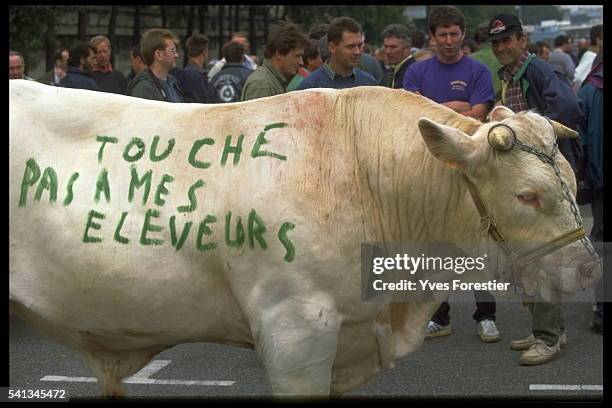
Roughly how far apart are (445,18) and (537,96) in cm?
83

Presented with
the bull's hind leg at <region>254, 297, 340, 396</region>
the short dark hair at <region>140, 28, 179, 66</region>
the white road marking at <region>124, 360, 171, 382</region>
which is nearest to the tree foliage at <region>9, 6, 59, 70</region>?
the short dark hair at <region>140, 28, 179, 66</region>

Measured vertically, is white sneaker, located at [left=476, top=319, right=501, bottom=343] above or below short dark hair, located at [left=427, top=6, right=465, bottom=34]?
below

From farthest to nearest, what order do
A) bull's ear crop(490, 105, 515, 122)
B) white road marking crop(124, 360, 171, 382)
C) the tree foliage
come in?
the tree foliage → white road marking crop(124, 360, 171, 382) → bull's ear crop(490, 105, 515, 122)

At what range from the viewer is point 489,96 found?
6414 mm

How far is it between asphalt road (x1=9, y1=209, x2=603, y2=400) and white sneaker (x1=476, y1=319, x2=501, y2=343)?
0.16ft

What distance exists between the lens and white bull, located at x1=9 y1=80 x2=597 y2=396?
3342mm

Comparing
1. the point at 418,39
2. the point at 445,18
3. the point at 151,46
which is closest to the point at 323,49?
the point at 151,46

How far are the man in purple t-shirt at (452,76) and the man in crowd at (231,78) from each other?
2989 mm

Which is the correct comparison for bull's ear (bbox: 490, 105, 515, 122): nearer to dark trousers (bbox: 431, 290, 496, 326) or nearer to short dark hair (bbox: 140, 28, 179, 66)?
dark trousers (bbox: 431, 290, 496, 326)

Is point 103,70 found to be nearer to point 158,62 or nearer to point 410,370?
point 158,62

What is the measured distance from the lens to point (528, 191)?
11.1ft

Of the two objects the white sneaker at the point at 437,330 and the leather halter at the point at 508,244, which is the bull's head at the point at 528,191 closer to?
the leather halter at the point at 508,244

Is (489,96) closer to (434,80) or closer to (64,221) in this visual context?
(434,80)

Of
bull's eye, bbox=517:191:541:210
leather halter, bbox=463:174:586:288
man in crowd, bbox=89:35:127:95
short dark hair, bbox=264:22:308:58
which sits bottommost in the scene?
leather halter, bbox=463:174:586:288
